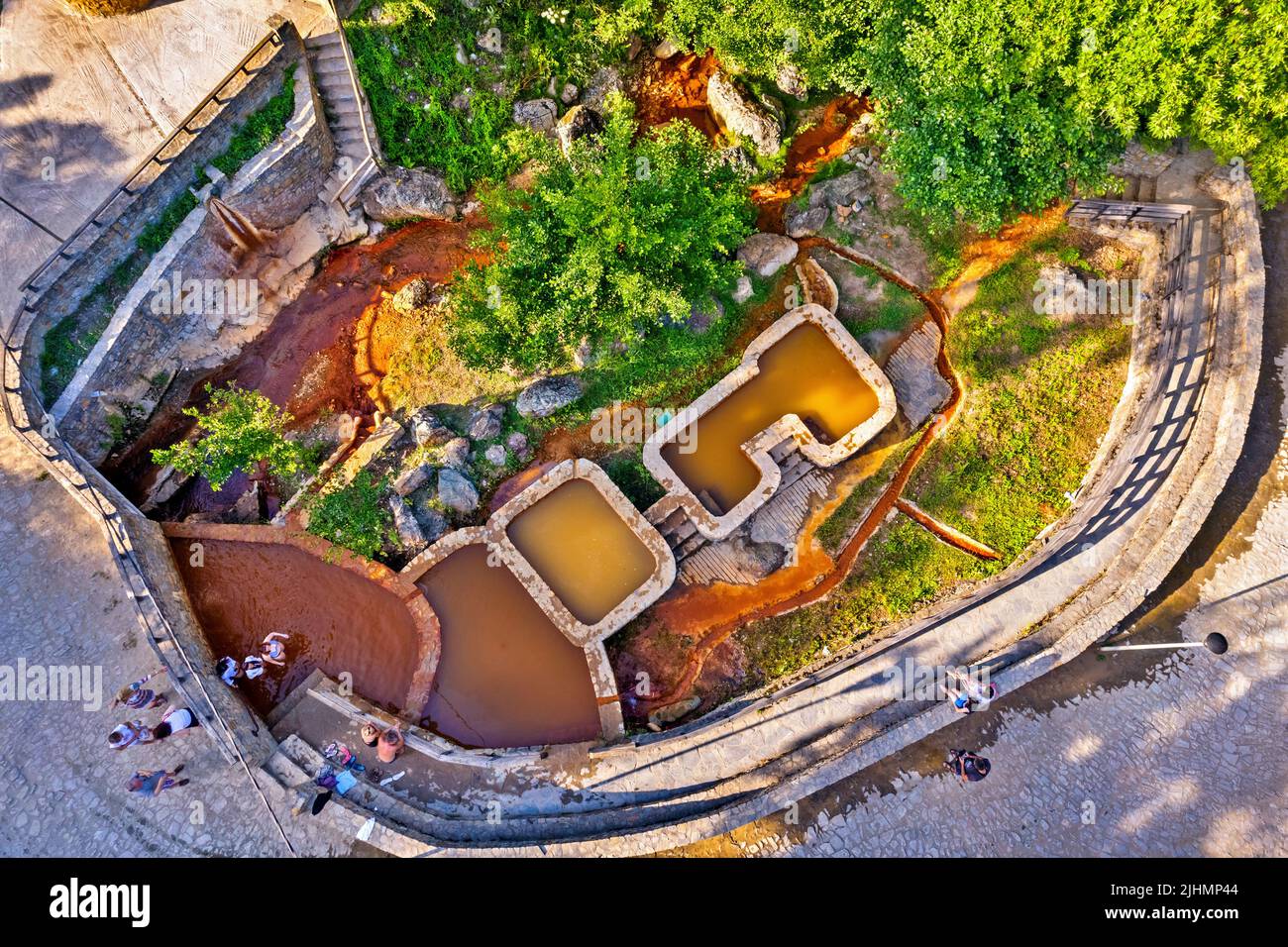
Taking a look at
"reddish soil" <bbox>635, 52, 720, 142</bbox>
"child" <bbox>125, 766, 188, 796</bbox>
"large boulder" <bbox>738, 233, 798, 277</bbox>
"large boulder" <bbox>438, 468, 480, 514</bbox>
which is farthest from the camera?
"reddish soil" <bbox>635, 52, 720, 142</bbox>

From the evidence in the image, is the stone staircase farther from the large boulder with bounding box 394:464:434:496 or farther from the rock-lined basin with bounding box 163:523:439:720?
the rock-lined basin with bounding box 163:523:439:720

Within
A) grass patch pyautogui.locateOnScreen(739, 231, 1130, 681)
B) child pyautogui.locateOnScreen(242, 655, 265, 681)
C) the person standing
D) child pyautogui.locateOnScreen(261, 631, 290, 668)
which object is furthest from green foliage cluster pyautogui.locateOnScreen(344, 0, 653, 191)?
the person standing

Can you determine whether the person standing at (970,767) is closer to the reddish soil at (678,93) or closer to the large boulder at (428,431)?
the large boulder at (428,431)

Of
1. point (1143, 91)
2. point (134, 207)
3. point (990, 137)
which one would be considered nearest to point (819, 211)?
point (990, 137)

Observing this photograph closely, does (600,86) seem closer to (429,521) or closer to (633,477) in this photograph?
(633,477)

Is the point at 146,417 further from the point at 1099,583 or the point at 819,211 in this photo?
the point at 1099,583

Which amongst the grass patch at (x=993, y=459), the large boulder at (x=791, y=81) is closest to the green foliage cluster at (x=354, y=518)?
the grass patch at (x=993, y=459)
